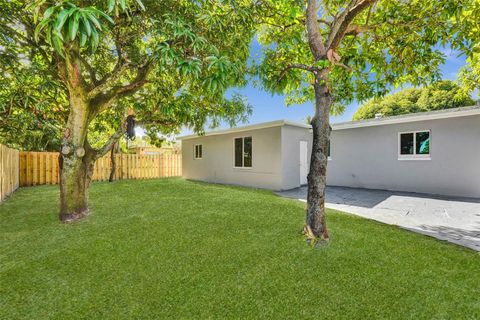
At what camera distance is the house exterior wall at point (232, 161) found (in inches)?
Result: 350

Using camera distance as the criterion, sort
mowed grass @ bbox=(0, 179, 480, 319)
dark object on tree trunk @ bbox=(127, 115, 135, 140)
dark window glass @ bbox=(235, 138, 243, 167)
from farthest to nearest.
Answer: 1. dark window glass @ bbox=(235, 138, 243, 167)
2. dark object on tree trunk @ bbox=(127, 115, 135, 140)
3. mowed grass @ bbox=(0, 179, 480, 319)

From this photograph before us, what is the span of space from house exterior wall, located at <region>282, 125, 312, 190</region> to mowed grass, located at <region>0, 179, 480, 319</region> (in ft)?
13.5

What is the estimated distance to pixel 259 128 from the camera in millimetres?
9289

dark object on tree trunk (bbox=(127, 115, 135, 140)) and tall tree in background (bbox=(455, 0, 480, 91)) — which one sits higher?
tall tree in background (bbox=(455, 0, 480, 91))

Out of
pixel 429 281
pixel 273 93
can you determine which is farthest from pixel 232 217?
pixel 429 281

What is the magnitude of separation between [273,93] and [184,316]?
155 inches

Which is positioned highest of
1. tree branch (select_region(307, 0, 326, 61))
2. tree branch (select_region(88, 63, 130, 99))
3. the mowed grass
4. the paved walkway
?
tree branch (select_region(307, 0, 326, 61))

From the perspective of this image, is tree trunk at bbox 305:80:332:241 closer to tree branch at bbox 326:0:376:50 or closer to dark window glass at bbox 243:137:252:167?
tree branch at bbox 326:0:376:50

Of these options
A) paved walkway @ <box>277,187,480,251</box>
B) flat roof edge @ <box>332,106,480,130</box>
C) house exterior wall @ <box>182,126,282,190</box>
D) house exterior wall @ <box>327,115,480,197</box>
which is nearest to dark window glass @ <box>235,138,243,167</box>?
house exterior wall @ <box>182,126,282,190</box>

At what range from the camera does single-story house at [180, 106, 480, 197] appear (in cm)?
730

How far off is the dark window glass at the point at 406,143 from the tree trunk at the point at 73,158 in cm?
1015

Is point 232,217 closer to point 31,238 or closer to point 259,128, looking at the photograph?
point 31,238

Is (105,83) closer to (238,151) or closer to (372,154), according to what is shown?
(238,151)

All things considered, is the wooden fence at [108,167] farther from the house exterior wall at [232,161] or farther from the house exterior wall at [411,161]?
the house exterior wall at [411,161]
